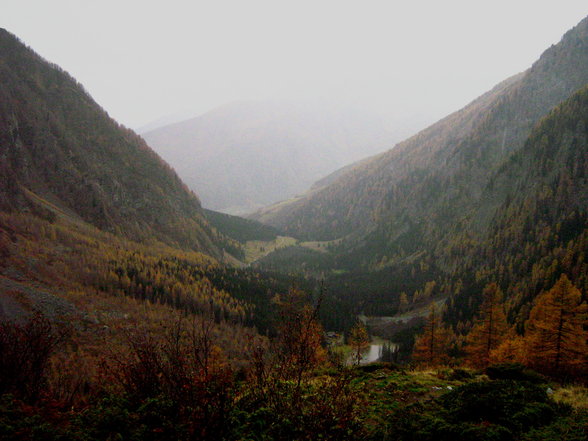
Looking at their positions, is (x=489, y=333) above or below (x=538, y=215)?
above

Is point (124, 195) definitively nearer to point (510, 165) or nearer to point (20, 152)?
point (20, 152)

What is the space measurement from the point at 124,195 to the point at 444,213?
551 ft

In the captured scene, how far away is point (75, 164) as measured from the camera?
4085 inches

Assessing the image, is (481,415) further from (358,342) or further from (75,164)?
(75,164)

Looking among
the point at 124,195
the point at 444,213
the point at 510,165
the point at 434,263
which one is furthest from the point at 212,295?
the point at 444,213

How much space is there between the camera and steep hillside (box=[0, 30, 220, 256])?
277 ft

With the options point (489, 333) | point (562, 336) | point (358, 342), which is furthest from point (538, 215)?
point (358, 342)

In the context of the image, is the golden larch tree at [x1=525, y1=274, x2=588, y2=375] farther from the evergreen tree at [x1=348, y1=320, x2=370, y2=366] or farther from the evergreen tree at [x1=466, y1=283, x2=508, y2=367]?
→ the evergreen tree at [x1=348, y1=320, x2=370, y2=366]

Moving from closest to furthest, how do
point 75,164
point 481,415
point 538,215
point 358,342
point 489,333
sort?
point 481,415, point 358,342, point 489,333, point 75,164, point 538,215

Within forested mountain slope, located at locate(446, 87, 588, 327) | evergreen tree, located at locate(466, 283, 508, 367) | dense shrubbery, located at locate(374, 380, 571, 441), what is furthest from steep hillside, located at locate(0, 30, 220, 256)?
forested mountain slope, located at locate(446, 87, 588, 327)

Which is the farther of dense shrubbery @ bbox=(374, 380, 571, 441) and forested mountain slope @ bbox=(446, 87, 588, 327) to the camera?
forested mountain slope @ bbox=(446, 87, 588, 327)

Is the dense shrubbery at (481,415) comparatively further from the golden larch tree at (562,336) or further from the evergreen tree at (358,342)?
the golden larch tree at (562,336)

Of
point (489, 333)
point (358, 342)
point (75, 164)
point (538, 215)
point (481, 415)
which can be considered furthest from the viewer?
point (538, 215)

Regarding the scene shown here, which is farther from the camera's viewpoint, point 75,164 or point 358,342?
point 75,164
